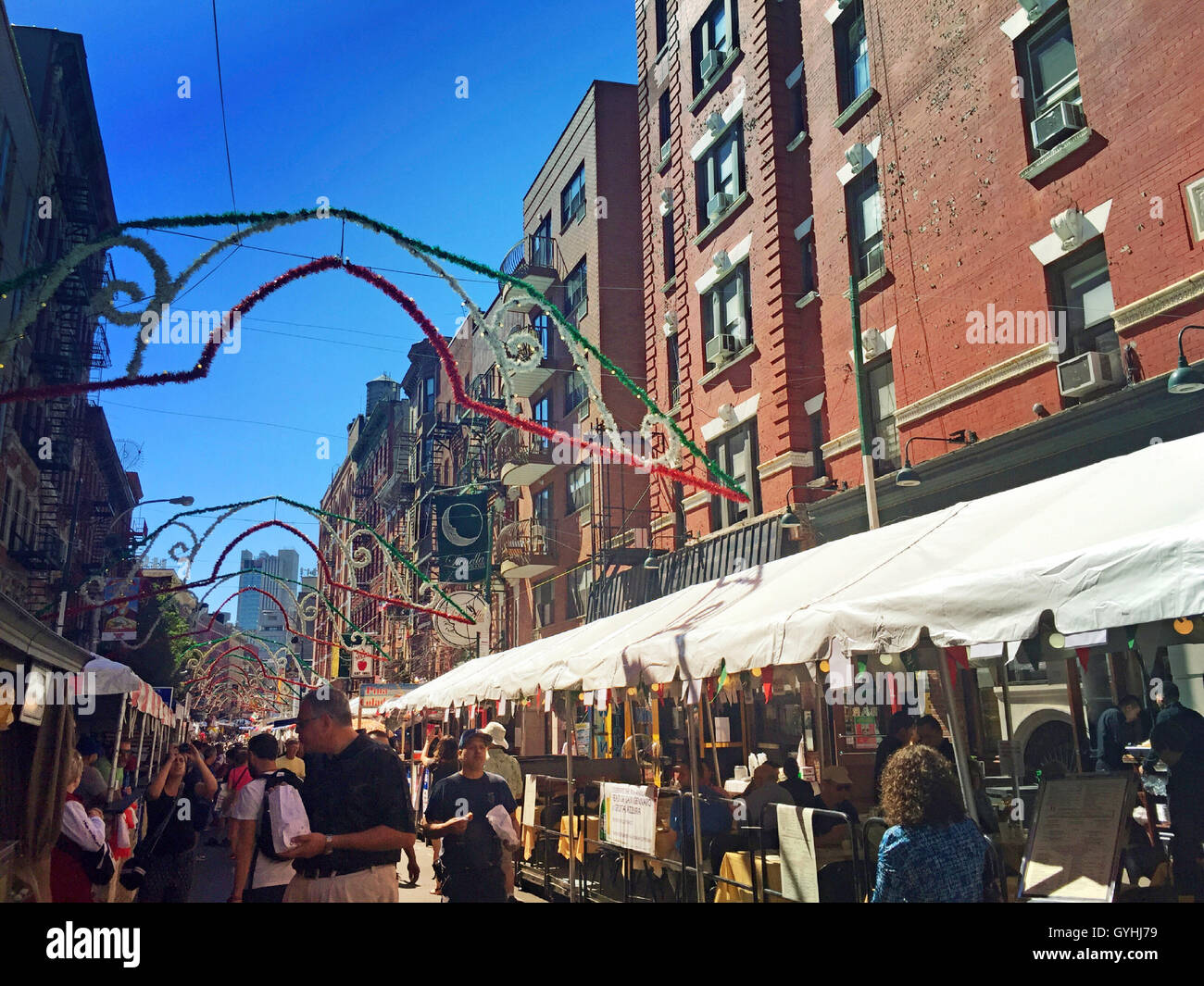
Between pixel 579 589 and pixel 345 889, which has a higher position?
pixel 579 589

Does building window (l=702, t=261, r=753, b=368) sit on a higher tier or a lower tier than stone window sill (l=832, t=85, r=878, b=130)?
lower

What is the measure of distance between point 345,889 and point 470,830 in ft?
7.81

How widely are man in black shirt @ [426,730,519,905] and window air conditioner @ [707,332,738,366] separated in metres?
15.0

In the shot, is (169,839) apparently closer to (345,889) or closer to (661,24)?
(345,889)

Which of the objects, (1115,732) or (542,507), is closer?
(1115,732)

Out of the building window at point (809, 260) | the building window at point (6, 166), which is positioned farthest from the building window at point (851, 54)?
the building window at point (6, 166)

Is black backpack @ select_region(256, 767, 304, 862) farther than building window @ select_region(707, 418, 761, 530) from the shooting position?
No

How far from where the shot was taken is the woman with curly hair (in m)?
4.40

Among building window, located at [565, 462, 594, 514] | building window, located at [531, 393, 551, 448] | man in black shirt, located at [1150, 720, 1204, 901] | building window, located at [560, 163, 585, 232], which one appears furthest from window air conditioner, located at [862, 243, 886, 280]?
building window, located at [531, 393, 551, 448]

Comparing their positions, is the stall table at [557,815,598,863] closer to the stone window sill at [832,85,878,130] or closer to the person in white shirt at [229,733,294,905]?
the person in white shirt at [229,733,294,905]

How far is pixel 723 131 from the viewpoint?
2208 centimetres

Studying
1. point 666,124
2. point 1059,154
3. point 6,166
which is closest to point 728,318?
point 666,124

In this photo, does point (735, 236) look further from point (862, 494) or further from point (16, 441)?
point (16, 441)
